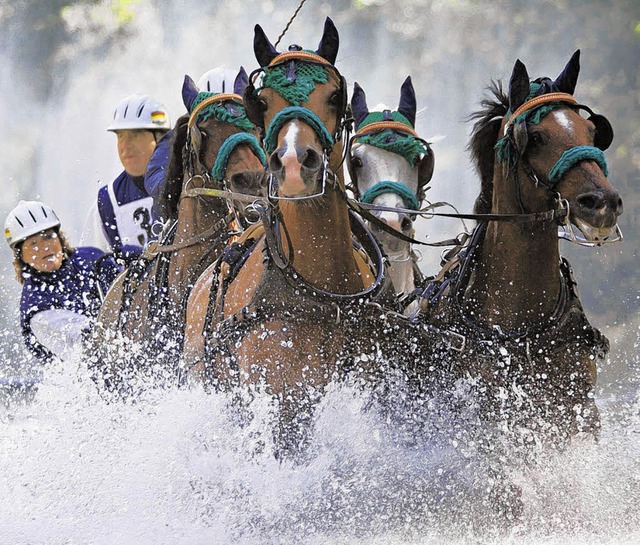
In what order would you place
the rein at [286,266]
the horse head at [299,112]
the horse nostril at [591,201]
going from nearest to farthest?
1. the horse head at [299,112]
2. the horse nostril at [591,201]
3. the rein at [286,266]

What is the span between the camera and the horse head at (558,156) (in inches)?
140

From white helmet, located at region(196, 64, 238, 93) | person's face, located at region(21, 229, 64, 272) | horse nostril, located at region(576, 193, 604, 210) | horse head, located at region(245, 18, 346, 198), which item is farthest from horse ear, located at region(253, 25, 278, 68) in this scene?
person's face, located at region(21, 229, 64, 272)

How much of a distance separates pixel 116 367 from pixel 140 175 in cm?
142

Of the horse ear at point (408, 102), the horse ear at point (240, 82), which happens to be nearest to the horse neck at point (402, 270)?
the horse ear at point (408, 102)

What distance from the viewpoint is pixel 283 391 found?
3648mm

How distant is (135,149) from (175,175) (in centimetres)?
122

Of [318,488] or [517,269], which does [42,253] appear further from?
[517,269]

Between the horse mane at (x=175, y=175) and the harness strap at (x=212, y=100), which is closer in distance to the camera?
the harness strap at (x=212, y=100)

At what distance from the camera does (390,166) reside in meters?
4.84

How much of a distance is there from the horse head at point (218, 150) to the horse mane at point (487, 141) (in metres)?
0.82

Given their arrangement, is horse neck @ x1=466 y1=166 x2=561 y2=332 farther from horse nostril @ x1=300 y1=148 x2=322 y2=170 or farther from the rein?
horse nostril @ x1=300 y1=148 x2=322 y2=170

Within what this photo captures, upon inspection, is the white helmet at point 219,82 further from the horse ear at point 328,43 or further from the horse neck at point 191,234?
the horse ear at point 328,43

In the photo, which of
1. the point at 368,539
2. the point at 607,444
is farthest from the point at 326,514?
the point at 607,444

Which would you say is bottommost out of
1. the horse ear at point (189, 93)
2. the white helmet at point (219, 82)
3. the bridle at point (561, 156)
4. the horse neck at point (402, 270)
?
the horse neck at point (402, 270)
